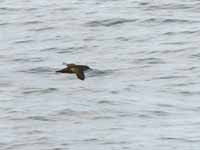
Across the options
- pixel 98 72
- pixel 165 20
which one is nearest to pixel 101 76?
pixel 98 72

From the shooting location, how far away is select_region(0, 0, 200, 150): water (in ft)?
73.3

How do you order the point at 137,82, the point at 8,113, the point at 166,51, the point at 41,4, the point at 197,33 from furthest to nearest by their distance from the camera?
the point at 41,4 → the point at 197,33 → the point at 166,51 → the point at 137,82 → the point at 8,113

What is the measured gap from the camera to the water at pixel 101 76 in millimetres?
22328

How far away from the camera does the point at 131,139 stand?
2197cm

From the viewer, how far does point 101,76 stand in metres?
26.6

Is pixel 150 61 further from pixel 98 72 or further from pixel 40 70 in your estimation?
pixel 40 70

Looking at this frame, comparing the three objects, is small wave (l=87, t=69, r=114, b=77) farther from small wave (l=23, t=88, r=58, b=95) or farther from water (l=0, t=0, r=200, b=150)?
small wave (l=23, t=88, r=58, b=95)

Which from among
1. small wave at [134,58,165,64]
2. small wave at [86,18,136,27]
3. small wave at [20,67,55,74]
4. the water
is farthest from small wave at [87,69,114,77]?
small wave at [86,18,136,27]

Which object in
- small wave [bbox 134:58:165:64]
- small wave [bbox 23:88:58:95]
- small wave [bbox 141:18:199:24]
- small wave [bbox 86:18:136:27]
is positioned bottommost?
small wave [bbox 141:18:199:24]

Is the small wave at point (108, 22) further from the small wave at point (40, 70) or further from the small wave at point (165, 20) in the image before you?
the small wave at point (40, 70)

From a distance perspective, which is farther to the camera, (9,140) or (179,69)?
(179,69)

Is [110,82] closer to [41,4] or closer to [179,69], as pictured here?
[179,69]

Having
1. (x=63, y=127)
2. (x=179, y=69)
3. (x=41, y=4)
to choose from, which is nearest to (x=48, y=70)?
(x=179, y=69)

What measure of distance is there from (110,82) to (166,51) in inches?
116
